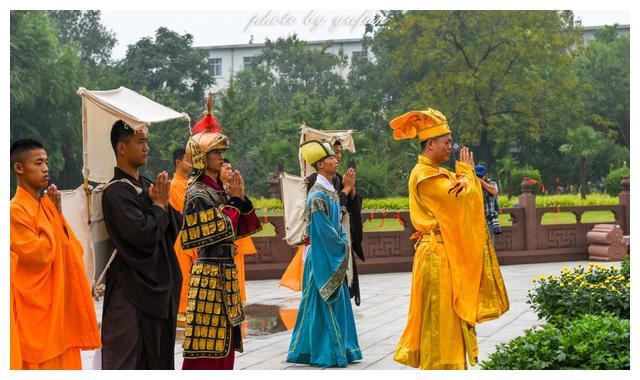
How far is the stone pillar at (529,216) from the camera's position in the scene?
1470 centimetres

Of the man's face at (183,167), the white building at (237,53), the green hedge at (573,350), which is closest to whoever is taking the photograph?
the green hedge at (573,350)

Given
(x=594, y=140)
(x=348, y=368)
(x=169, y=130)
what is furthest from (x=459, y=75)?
(x=348, y=368)

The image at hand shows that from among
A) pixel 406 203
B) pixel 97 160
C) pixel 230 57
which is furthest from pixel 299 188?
pixel 230 57

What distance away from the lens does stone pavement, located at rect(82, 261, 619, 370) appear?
662 centimetres

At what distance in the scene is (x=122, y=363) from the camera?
15.0 ft

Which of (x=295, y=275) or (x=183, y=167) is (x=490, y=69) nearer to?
(x=295, y=275)

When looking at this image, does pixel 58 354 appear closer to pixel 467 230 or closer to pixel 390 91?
pixel 467 230

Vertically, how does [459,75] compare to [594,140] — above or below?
above

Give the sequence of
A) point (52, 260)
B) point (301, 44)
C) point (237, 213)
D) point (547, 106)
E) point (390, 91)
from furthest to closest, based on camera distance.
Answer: point (301, 44) < point (390, 91) < point (547, 106) < point (237, 213) < point (52, 260)

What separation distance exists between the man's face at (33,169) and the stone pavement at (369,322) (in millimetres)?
2363

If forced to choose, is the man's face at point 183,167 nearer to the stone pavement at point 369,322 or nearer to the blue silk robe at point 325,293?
the stone pavement at point 369,322

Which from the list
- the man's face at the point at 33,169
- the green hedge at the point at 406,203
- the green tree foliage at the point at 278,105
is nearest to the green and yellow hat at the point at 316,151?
the man's face at the point at 33,169

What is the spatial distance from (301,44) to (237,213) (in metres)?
38.0

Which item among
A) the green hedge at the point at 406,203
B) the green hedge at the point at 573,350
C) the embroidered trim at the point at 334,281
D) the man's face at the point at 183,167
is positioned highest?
the man's face at the point at 183,167
